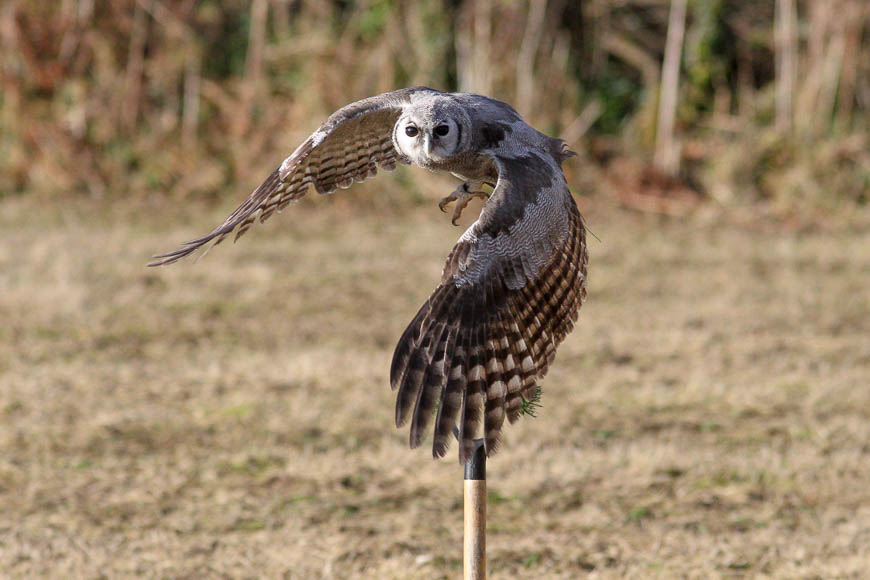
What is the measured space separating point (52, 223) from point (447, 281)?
7219mm

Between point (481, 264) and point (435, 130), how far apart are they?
42cm

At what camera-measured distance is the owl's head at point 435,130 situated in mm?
2781

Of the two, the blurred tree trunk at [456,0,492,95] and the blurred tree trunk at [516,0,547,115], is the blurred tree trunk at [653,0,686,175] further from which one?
the blurred tree trunk at [456,0,492,95]

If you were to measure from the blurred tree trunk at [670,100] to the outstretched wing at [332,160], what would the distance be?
23.1 ft

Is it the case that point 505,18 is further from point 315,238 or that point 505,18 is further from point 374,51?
point 315,238

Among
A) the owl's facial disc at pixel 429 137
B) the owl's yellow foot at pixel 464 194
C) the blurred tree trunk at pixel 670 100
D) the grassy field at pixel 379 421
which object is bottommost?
the grassy field at pixel 379 421

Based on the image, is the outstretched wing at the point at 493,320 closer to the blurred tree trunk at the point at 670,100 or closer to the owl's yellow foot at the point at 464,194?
the owl's yellow foot at the point at 464,194

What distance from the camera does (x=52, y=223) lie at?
9023 millimetres

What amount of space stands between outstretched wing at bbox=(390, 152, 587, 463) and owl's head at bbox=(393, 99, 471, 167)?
149 mm

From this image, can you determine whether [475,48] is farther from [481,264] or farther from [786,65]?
[481,264]

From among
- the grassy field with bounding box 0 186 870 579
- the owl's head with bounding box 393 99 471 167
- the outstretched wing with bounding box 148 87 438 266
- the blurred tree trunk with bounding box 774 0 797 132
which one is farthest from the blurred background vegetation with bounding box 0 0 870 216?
the owl's head with bounding box 393 99 471 167

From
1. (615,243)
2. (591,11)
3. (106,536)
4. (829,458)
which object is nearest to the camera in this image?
(106,536)

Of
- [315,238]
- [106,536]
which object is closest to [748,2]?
[315,238]

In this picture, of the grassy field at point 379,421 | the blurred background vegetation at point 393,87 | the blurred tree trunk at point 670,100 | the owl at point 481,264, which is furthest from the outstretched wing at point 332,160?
the blurred tree trunk at point 670,100
